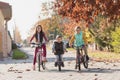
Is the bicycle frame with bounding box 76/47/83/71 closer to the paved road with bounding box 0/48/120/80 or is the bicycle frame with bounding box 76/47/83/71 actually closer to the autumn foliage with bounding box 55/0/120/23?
the paved road with bounding box 0/48/120/80

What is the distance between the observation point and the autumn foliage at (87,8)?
709 inches

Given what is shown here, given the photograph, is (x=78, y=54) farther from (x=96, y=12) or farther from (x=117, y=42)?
(x=117, y=42)

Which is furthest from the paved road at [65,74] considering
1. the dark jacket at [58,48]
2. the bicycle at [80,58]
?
the dark jacket at [58,48]

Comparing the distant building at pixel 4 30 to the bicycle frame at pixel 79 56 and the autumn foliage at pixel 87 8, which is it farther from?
the bicycle frame at pixel 79 56

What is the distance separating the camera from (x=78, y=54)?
56.0 feet

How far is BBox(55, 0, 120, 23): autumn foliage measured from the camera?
1800 cm

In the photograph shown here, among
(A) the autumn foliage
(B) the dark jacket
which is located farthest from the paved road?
(A) the autumn foliage

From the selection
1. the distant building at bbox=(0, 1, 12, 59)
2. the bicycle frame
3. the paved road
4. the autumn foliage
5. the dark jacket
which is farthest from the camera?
the distant building at bbox=(0, 1, 12, 59)

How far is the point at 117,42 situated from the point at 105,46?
13266 millimetres

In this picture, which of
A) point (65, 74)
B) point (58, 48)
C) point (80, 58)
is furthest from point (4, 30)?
point (65, 74)

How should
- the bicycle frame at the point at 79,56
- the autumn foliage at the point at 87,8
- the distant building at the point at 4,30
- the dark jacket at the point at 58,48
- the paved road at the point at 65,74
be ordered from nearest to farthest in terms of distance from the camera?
1. the paved road at the point at 65,74
2. the bicycle frame at the point at 79,56
3. the dark jacket at the point at 58,48
4. the autumn foliage at the point at 87,8
5. the distant building at the point at 4,30

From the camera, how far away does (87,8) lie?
1903 centimetres

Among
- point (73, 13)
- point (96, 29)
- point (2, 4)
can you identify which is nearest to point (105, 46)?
point (96, 29)

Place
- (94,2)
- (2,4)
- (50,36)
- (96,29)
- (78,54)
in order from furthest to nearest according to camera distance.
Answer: (50,36), (96,29), (2,4), (94,2), (78,54)
